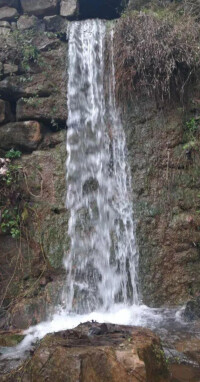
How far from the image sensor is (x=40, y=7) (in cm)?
739

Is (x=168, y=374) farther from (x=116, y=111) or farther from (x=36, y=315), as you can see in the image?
(x=116, y=111)

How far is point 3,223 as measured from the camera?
5082 millimetres

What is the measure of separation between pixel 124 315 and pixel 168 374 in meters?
1.77

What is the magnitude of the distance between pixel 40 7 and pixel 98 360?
7233 millimetres

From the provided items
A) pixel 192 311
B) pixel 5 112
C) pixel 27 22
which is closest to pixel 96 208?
pixel 192 311

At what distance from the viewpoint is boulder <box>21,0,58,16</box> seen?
735 cm

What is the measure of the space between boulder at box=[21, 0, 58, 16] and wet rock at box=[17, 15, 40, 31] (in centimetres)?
25

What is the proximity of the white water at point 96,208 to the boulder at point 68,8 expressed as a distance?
1.12 m

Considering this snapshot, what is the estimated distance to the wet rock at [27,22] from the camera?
7.14 meters

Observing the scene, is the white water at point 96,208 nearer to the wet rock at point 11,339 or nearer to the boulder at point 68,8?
the wet rock at point 11,339

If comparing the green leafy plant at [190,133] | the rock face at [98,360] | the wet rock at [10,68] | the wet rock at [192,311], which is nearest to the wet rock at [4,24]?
the wet rock at [10,68]

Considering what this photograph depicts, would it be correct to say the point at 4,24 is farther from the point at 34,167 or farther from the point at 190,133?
the point at 190,133

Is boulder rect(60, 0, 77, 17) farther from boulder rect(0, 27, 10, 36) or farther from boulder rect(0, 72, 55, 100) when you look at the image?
boulder rect(0, 72, 55, 100)

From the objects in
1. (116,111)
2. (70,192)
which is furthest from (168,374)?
(116,111)
